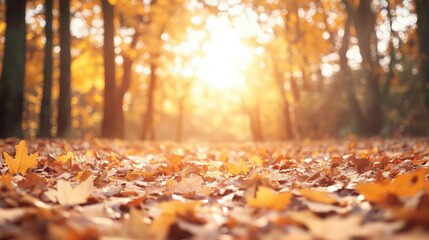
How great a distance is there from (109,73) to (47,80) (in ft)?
5.75

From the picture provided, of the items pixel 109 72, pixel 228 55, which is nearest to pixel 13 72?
pixel 109 72

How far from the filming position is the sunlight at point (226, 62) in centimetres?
2119

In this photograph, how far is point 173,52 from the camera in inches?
674

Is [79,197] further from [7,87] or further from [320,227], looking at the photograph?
[7,87]

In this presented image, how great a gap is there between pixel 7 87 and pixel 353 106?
31.6 ft

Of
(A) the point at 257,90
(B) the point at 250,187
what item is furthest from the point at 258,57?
(B) the point at 250,187

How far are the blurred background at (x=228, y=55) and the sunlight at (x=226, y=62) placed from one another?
121 millimetres

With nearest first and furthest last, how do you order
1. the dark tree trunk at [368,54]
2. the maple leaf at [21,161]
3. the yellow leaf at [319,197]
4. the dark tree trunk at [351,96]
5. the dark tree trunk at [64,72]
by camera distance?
the yellow leaf at [319,197] → the maple leaf at [21,161] → the dark tree trunk at [64,72] → the dark tree trunk at [368,54] → the dark tree trunk at [351,96]

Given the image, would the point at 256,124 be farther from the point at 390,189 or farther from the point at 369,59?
the point at 390,189

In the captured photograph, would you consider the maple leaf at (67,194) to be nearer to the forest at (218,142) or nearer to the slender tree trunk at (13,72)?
the forest at (218,142)

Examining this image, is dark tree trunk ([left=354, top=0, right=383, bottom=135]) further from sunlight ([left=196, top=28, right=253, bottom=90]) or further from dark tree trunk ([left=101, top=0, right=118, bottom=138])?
sunlight ([left=196, top=28, right=253, bottom=90])

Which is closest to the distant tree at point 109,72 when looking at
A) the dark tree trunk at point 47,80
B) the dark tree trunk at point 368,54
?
the dark tree trunk at point 47,80

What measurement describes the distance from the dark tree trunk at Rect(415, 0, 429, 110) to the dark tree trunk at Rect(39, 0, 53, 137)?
8410mm

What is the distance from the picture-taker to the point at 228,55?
24.9 meters
